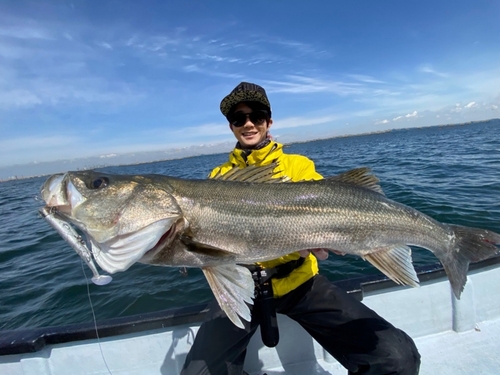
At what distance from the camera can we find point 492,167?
18.0 m

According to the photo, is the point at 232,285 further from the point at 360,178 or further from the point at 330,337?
the point at 360,178

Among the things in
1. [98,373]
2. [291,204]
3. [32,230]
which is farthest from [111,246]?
[32,230]

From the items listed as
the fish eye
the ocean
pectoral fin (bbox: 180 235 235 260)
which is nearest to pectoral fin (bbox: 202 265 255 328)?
pectoral fin (bbox: 180 235 235 260)

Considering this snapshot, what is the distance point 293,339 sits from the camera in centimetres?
447

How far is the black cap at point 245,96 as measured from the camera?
4.36 meters

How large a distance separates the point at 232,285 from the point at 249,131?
8.04 ft

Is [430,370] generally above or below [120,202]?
below

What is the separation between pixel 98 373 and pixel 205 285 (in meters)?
4.34

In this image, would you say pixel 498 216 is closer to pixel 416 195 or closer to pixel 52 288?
pixel 416 195

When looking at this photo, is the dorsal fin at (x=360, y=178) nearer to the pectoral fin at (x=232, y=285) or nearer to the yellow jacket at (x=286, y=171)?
the yellow jacket at (x=286, y=171)

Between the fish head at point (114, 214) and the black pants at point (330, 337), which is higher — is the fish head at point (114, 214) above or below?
above

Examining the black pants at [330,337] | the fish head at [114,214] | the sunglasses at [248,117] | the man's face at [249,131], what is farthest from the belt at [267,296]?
the sunglasses at [248,117]

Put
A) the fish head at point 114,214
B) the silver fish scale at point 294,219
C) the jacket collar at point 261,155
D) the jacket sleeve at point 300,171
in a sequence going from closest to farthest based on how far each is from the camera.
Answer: the fish head at point 114,214 < the silver fish scale at point 294,219 < the jacket sleeve at point 300,171 < the jacket collar at point 261,155

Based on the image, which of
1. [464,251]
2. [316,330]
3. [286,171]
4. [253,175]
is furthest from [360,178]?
[316,330]
